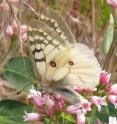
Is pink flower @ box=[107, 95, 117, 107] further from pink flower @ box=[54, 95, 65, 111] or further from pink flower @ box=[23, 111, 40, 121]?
pink flower @ box=[23, 111, 40, 121]

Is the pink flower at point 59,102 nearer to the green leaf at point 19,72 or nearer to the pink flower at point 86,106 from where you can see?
the pink flower at point 86,106

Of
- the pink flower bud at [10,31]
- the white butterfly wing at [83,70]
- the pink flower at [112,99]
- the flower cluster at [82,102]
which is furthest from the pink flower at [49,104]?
the pink flower bud at [10,31]

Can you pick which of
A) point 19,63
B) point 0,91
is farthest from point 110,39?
point 0,91

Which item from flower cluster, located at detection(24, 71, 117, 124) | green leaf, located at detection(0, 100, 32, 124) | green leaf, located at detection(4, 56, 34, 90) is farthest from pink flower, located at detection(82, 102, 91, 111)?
green leaf, located at detection(4, 56, 34, 90)

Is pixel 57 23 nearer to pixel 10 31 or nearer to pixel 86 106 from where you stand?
pixel 86 106

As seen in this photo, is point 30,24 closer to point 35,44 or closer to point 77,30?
point 35,44
